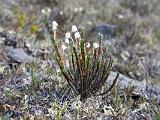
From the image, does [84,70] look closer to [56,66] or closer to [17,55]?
[56,66]

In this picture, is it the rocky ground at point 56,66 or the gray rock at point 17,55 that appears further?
the gray rock at point 17,55

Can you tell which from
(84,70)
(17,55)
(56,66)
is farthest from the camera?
(17,55)

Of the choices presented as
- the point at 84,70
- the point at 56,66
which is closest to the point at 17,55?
the point at 56,66

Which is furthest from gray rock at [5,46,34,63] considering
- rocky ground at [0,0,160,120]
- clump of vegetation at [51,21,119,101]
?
clump of vegetation at [51,21,119,101]

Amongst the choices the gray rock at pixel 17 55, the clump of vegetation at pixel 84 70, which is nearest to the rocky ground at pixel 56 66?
the gray rock at pixel 17 55

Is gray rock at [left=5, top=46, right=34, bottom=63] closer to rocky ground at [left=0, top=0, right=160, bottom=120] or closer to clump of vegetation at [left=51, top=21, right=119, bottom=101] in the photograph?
rocky ground at [left=0, top=0, right=160, bottom=120]

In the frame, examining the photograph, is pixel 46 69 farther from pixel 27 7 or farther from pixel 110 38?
pixel 27 7

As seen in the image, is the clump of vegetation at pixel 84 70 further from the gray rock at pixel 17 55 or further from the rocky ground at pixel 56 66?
the gray rock at pixel 17 55

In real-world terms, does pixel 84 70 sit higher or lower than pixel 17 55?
higher
